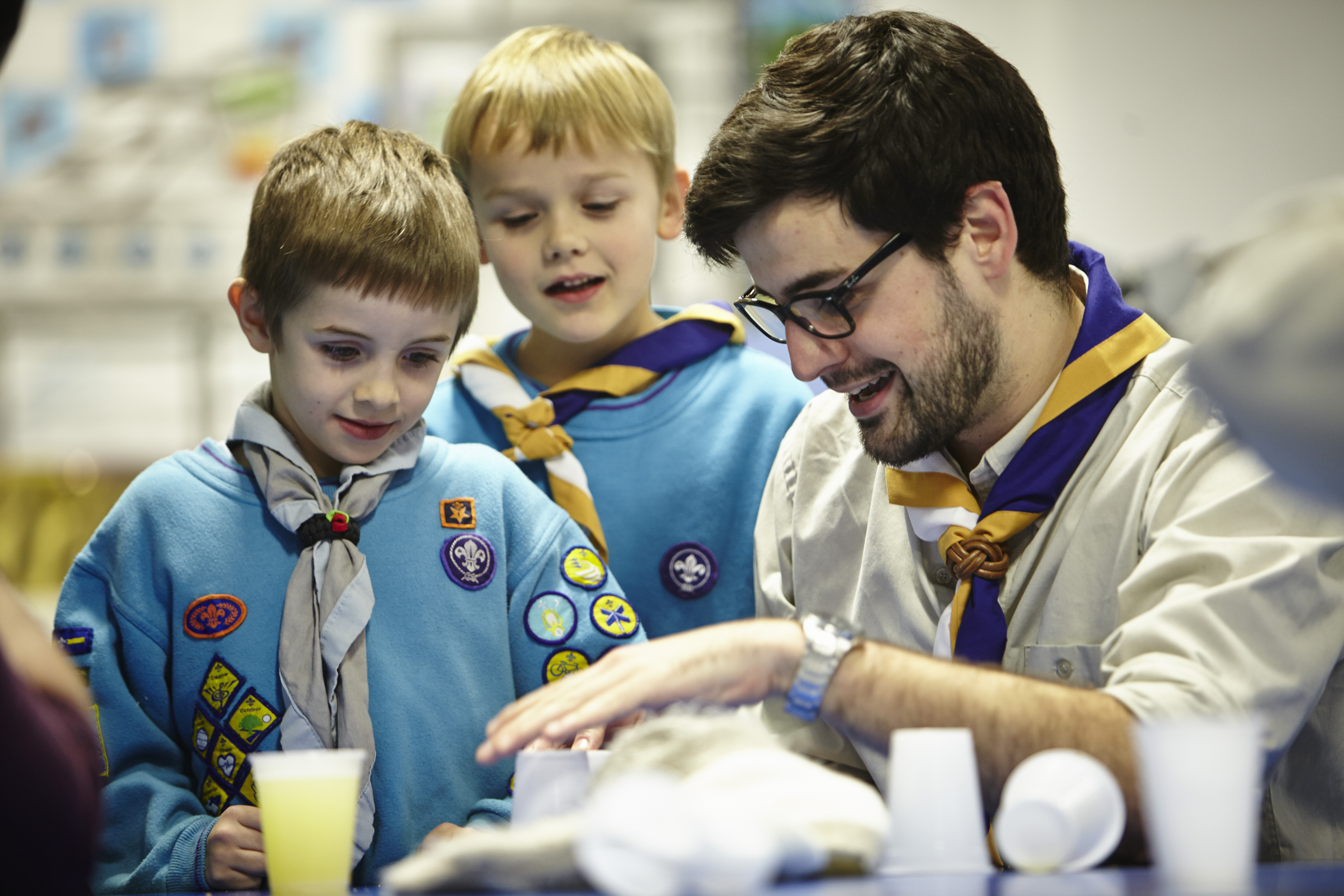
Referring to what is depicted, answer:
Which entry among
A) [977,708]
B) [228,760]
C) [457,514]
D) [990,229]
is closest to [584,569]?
[457,514]

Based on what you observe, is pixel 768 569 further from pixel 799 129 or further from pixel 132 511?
pixel 132 511

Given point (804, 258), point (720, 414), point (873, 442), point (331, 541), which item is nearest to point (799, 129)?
point (804, 258)

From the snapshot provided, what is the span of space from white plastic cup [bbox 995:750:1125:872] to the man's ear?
93 cm

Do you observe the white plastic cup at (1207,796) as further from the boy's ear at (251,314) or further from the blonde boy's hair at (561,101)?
the blonde boy's hair at (561,101)

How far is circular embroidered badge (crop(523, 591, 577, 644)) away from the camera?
1.74 metres

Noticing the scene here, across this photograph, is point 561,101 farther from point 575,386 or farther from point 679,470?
point 679,470

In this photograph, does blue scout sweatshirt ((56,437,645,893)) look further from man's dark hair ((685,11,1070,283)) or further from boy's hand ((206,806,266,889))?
man's dark hair ((685,11,1070,283))

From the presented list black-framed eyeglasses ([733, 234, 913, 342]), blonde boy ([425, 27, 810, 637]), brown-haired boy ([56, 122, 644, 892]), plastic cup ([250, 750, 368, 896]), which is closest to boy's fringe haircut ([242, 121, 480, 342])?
brown-haired boy ([56, 122, 644, 892])

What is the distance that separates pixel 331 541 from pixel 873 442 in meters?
0.79

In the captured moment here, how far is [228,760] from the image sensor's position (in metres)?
1.60

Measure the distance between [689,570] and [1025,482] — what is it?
65 cm

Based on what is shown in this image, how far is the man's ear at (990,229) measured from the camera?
1735 mm

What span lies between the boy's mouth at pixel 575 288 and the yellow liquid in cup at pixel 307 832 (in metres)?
1.14

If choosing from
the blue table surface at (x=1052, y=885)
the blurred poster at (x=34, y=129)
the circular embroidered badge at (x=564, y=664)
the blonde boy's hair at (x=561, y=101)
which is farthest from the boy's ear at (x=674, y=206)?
the blurred poster at (x=34, y=129)
